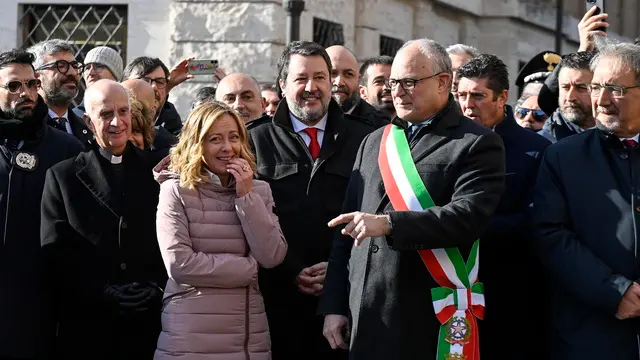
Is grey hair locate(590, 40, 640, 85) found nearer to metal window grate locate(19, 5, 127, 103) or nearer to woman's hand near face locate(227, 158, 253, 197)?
woman's hand near face locate(227, 158, 253, 197)

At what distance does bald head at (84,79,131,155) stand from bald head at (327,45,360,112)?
226 cm

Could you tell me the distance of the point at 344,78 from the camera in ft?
29.0

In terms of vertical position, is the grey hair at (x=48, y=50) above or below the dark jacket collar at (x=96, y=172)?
above

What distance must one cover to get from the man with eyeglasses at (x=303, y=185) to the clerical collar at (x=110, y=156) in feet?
2.51

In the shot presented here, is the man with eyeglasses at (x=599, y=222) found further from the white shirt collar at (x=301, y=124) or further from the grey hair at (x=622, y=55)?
the white shirt collar at (x=301, y=124)

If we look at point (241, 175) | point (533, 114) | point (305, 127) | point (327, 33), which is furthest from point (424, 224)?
point (327, 33)

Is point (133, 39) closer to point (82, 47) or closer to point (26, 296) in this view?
point (82, 47)

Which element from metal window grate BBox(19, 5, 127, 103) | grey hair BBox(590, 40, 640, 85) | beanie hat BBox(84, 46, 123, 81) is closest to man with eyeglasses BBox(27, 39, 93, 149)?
beanie hat BBox(84, 46, 123, 81)

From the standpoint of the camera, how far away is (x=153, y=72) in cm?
923

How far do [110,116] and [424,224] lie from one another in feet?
6.87

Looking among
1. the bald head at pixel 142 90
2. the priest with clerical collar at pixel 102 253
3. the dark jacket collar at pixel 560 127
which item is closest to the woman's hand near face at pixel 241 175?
the priest with clerical collar at pixel 102 253

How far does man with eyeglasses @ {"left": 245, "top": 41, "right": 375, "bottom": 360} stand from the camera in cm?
672

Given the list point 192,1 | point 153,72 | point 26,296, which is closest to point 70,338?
point 26,296

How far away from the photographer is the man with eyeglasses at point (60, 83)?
27.0 feet
